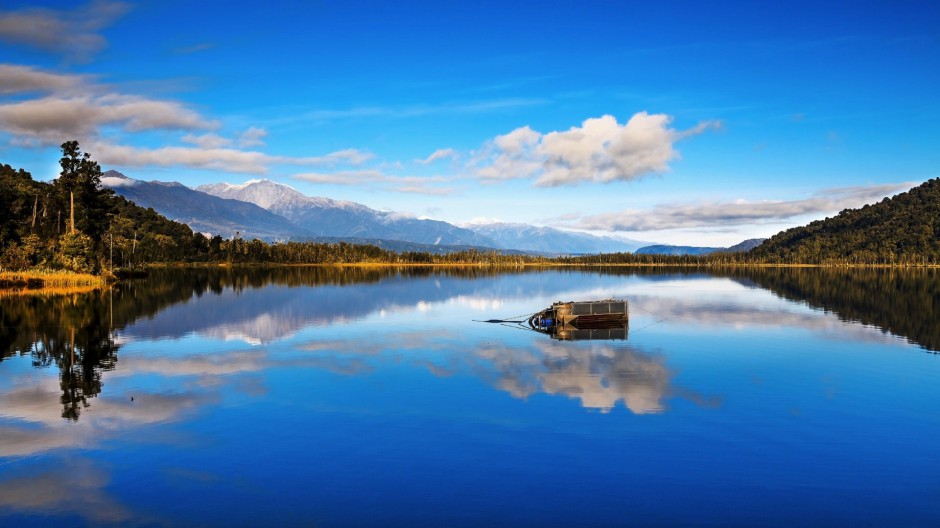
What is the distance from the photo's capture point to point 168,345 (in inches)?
1747

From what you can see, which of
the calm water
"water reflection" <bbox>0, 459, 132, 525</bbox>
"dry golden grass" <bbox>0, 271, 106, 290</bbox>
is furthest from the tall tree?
"water reflection" <bbox>0, 459, 132, 525</bbox>

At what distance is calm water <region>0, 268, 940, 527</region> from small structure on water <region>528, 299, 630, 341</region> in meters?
8.13

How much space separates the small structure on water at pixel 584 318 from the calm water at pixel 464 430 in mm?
8132

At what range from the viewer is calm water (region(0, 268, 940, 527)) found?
16734mm

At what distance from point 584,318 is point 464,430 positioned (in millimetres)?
37225

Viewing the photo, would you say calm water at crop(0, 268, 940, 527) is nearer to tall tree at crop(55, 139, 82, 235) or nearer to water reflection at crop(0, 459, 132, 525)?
water reflection at crop(0, 459, 132, 525)

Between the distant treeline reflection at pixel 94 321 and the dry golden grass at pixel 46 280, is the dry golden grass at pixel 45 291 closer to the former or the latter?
the dry golden grass at pixel 46 280

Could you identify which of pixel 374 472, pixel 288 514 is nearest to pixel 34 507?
pixel 288 514

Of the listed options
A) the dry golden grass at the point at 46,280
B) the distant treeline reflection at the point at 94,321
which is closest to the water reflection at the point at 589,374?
the distant treeline reflection at the point at 94,321

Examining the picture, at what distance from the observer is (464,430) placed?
23.8m

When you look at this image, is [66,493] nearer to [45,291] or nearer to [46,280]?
[45,291]

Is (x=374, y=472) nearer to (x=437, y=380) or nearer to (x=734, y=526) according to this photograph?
(x=734, y=526)

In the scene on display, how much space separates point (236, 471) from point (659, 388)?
21.3 metres

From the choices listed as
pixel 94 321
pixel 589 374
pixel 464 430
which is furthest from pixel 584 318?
pixel 94 321
